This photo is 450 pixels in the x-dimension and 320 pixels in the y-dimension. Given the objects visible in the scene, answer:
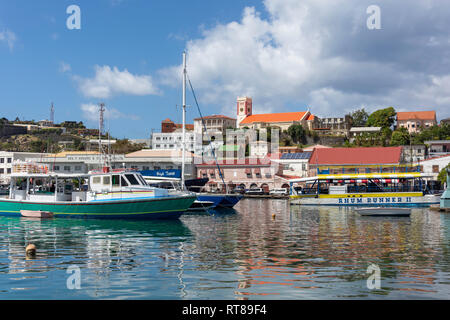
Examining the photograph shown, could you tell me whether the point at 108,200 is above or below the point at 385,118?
below

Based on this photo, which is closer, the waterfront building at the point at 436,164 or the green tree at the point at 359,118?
the waterfront building at the point at 436,164

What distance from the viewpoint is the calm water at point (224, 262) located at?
11.9 metres

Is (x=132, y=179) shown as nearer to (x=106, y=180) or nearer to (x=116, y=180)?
(x=116, y=180)

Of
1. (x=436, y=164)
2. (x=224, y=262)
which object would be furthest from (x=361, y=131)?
(x=224, y=262)

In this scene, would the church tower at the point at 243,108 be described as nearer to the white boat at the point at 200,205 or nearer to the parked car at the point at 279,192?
the parked car at the point at 279,192

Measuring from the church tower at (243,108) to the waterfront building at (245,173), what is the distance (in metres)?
81.7

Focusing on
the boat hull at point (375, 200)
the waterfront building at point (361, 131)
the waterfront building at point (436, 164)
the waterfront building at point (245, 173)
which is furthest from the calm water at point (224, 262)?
the waterfront building at point (361, 131)

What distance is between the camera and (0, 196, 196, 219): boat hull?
31266mm

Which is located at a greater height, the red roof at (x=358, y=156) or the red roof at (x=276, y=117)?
the red roof at (x=276, y=117)

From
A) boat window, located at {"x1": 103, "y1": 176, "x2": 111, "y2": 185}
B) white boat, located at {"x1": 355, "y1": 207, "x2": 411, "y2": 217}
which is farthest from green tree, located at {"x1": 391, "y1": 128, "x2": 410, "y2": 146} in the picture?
boat window, located at {"x1": 103, "y1": 176, "x2": 111, "y2": 185}

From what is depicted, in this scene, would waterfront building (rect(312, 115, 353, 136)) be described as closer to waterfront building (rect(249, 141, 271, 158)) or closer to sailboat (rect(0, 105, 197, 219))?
waterfront building (rect(249, 141, 271, 158))

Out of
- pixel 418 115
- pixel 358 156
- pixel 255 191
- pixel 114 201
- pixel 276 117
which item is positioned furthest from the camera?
pixel 276 117

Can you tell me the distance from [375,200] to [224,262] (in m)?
41.3

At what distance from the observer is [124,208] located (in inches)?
1238
